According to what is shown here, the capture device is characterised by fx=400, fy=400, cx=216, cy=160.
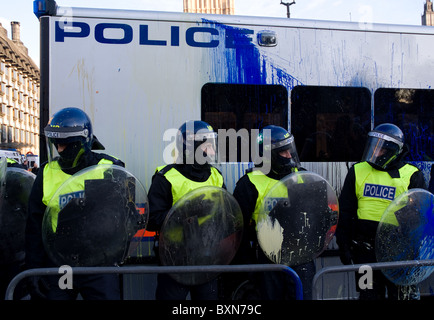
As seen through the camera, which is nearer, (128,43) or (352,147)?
(128,43)

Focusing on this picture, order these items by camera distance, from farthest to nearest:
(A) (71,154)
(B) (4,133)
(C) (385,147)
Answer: (B) (4,133) < (C) (385,147) < (A) (71,154)

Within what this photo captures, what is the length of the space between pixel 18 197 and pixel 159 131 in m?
1.38

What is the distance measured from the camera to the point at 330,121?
447 cm

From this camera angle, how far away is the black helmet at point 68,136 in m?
3.00

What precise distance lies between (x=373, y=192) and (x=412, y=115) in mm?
1582

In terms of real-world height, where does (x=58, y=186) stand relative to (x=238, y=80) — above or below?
below

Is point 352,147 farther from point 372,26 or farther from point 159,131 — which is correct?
point 159,131

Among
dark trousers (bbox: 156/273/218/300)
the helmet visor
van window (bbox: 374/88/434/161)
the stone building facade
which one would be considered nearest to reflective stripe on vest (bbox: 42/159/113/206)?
the helmet visor

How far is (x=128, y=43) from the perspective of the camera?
153 inches

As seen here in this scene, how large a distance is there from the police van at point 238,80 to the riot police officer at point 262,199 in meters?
0.79

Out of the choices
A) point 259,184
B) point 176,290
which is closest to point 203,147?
point 259,184

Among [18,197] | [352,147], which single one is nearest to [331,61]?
[352,147]

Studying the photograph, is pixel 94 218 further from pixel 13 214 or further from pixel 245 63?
pixel 245 63
